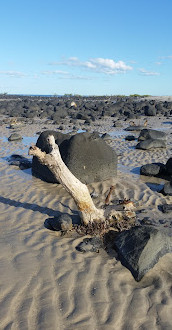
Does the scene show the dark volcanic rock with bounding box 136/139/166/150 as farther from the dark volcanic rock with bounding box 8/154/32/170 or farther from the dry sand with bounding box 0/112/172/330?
the dry sand with bounding box 0/112/172/330

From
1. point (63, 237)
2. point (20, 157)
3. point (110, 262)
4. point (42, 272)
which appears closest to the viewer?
point (42, 272)

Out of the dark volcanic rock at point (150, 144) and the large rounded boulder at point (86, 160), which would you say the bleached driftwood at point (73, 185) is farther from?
the dark volcanic rock at point (150, 144)

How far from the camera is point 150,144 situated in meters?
13.0

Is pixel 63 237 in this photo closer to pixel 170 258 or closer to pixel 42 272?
pixel 42 272

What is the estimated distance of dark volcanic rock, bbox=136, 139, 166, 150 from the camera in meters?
12.9

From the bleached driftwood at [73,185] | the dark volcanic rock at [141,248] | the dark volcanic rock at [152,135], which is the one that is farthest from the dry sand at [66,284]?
the dark volcanic rock at [152,135]

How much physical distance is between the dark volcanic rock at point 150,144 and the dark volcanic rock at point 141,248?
851 centimetres

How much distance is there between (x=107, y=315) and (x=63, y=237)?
74.8 inches

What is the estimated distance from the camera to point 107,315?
340 cm

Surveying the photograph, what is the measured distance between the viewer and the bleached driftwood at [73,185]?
4.82 m

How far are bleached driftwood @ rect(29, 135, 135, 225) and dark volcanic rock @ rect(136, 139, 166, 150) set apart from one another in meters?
7.75

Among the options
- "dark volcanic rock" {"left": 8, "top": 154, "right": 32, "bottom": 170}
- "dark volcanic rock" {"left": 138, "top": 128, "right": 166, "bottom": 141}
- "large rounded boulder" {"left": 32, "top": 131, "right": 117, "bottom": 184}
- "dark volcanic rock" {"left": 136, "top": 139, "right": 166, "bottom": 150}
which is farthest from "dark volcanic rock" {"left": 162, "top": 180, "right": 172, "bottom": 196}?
"dark volcanic rock" {"left": 138, "top": 128, "right": 166, "bottom": 141}

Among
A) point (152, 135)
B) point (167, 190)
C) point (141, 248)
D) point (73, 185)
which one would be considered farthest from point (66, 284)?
point (152, 135)

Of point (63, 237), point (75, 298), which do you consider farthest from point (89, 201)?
point (75, 298)
